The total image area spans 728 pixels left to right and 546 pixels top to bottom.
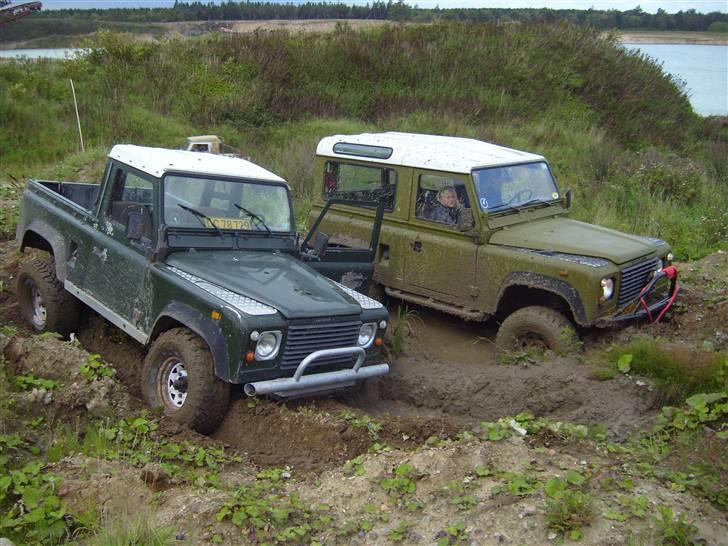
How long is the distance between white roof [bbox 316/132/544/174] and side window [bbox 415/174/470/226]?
0.41 ft

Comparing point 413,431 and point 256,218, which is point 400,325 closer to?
point 256,218

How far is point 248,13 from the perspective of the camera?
29.6 meters

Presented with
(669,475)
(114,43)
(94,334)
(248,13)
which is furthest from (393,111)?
(669,475)

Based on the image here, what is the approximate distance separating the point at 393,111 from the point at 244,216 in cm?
1431

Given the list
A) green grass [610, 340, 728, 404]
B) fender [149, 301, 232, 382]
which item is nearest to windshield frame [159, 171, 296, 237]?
fender [149, 301, 232, 382]

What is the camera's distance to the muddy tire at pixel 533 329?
23.0 feet

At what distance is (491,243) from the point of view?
750 centimetres

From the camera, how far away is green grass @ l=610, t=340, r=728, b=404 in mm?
5867

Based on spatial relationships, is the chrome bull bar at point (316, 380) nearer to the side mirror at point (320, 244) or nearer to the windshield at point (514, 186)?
the side mirror at point (320, 244)

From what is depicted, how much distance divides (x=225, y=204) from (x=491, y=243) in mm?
2489

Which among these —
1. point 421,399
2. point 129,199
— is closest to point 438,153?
point 421,399

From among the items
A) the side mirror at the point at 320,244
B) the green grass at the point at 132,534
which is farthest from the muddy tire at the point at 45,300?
the green grass at the point at 132,534

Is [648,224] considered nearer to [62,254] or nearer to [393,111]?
[62,254]

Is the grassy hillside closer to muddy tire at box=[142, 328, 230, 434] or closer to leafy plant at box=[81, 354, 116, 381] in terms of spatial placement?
leafy plant at box=[81, 354, 116, 381]
